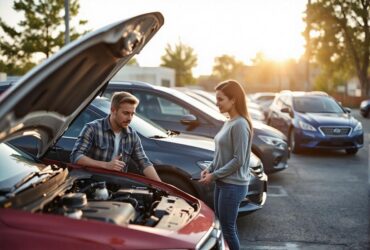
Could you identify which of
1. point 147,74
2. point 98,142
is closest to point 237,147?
point 98,142

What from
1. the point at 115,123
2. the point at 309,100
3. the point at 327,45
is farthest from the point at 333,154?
the point at 327,45

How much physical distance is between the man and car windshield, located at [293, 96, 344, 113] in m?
8.86

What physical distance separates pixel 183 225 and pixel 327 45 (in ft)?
142

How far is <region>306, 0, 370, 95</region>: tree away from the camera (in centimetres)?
4025

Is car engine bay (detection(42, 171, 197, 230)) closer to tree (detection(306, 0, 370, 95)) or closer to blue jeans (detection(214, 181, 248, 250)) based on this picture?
blue jeans (detection(214, 181, 248, 250))

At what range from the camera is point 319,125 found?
1153 cm

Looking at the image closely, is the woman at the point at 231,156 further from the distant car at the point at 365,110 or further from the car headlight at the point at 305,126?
the distant car at the point at 365,110

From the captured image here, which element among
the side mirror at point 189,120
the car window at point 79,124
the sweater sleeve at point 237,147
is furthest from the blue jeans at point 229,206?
the side mirror at point 189,120

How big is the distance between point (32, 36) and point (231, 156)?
32718 millimetres

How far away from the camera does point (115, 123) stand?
429 cm

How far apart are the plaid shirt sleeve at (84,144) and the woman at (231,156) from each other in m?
1.11

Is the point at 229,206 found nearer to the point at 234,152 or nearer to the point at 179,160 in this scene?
the point at 234,152

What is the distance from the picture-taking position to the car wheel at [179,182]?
5.26 m

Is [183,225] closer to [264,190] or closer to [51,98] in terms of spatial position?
[51,98]
